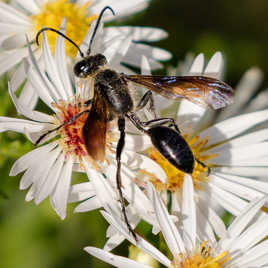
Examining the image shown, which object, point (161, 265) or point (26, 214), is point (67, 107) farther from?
point (26, 214)

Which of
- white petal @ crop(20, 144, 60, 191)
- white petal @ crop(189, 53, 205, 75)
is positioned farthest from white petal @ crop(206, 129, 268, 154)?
white petal @ crop(20, 144, 60, 191)

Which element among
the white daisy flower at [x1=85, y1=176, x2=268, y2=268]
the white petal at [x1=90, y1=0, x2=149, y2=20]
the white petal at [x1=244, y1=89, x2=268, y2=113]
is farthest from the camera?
the white petal at [x1=244, y1=89, x2=268, y2=113]

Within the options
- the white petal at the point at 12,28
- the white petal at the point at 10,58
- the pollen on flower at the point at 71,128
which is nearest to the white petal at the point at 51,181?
the pollen on flower at the point at 71,128

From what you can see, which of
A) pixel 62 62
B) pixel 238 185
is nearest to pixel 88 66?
pixel 62 62

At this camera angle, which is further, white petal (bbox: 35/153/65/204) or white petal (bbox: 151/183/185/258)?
white petal (bbox: 151/183/185/258)


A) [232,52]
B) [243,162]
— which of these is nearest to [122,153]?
[243,162]

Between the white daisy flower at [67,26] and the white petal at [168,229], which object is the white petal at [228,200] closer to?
the white petal at [168,229]

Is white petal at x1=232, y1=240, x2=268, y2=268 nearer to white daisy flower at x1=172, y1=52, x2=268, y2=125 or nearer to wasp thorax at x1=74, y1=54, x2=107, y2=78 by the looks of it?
wasp thorax at x1=74, y1=54, x2=107, y2=78
